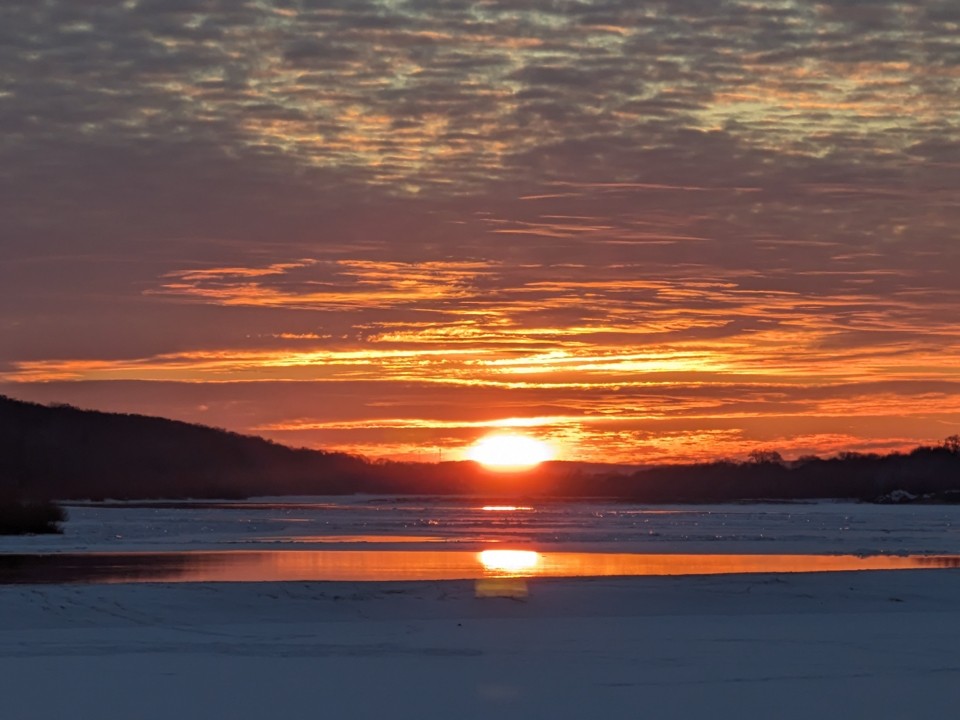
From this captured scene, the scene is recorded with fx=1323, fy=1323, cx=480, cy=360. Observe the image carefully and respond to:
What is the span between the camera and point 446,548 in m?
33.6

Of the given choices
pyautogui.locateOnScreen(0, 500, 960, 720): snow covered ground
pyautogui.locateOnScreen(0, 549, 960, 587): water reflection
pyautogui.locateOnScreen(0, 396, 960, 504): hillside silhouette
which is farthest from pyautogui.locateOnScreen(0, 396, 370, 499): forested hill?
pyautogui.locateOnScreen(0, 500, 960, 720): snow covered ground

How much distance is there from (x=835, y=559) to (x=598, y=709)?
69.3 feet

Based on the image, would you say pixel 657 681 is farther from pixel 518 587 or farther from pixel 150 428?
pixel 150 428

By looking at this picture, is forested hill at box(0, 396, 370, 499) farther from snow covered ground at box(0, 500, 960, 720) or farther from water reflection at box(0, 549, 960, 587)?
snow covered ground at box(0, 500, 960, 720)

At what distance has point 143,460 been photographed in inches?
5915

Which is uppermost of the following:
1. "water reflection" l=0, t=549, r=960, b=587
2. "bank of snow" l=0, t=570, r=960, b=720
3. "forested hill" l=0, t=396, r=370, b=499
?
"forested hill" l=0, t=396, r=370, b=499

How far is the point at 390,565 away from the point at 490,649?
41.5 ft

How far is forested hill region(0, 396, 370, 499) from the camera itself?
126188 mm

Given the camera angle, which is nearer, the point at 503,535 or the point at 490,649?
the point at 490,649

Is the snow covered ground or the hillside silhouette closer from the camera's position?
the snow covered ground

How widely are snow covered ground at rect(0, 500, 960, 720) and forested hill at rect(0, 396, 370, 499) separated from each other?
91.0 m

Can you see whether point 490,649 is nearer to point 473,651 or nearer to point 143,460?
point 473,651

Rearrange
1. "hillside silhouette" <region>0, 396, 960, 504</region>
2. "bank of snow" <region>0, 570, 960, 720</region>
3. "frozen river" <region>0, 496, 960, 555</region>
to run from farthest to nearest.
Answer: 1. "hillside silhouette" <region>0, 396, 960, 504</region>
2. "frozen river" <region>0, 496, 960, 555</region>
3. "bank of snow" <region>0, 570, 960, 720</region>

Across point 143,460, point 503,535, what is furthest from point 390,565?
point 143,460
